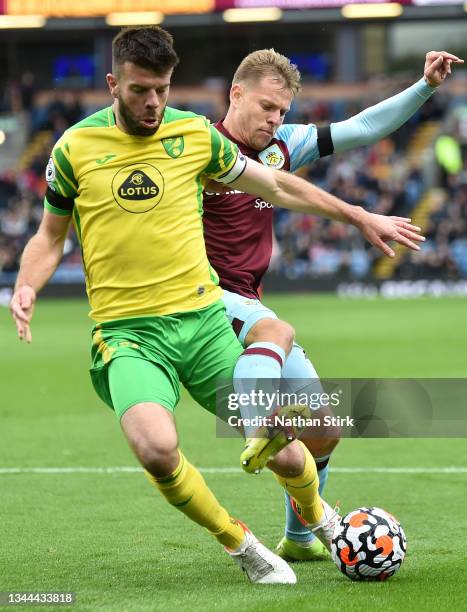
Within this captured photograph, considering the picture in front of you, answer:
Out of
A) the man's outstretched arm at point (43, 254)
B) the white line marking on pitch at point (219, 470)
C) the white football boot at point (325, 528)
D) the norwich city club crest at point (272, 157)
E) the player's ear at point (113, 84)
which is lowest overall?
the white line marking on pitch at point (219, 470)

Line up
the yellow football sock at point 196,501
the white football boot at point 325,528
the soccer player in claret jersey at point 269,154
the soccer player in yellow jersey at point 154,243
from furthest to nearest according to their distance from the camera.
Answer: the soccer player in claret jersey at point 269,154 < the white football boot at point 325,528 < the soccer player in yellow jersey at point 154,243 < the yellow football sock at point 196,501

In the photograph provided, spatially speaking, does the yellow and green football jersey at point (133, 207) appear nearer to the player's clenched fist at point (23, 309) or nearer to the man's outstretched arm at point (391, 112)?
the player's clenched fist at point (23, 309)

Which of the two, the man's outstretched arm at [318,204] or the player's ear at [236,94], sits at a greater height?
the player's ear at [236,94]

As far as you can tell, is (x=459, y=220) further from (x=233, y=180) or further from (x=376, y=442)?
(x=233, y=180)

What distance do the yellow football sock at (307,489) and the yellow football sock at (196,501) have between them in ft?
1.29

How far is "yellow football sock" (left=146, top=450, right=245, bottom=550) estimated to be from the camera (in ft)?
17.1

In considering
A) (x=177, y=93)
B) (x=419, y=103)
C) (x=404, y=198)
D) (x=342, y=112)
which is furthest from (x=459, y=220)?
(x=419, y=103)

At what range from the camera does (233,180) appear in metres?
5.69

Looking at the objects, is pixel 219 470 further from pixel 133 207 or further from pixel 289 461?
pixel 133 207

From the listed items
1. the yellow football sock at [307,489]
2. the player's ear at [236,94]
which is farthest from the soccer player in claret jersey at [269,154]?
the yellow football sock at [307,489]

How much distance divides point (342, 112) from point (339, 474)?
95.9ft

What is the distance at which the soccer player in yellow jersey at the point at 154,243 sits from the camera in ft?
17.5

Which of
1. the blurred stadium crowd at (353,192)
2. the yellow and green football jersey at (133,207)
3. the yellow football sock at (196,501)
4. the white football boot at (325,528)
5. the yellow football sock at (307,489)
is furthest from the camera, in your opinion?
the blurred stadium crowd at (353,192)

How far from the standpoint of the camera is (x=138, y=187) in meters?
5.45
